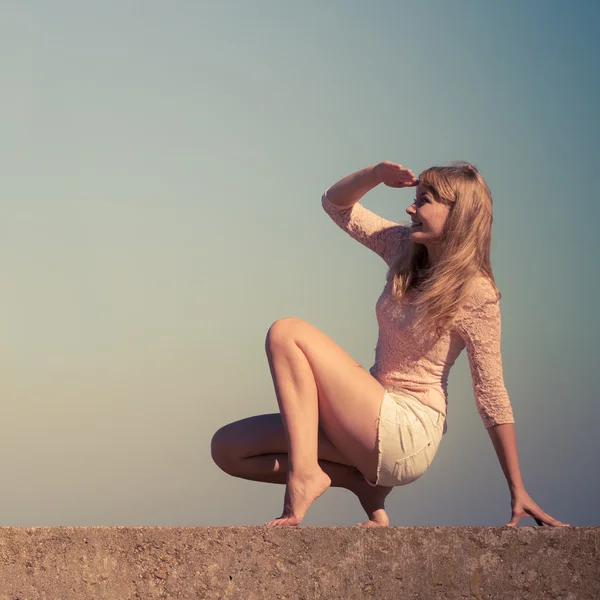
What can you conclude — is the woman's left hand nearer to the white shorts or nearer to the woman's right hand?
the white shorts

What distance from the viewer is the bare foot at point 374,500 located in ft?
14.3

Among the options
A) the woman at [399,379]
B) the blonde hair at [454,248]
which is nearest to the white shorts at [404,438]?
the woman at [399,379]

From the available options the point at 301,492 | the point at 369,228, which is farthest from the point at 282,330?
the point at 369,228

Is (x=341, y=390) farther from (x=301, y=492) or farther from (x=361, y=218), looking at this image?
(x=361, y=218)

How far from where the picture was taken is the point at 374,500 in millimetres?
4371

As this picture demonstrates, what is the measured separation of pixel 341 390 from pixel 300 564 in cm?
76

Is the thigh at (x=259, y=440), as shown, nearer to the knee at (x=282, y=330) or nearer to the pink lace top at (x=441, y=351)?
the pink lace top at (x=441, y=351)

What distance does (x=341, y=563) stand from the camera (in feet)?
11.7

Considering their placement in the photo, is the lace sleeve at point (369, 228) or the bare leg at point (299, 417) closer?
the bare leg at point (299, 417)

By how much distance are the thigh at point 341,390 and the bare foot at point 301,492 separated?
0.77 ft

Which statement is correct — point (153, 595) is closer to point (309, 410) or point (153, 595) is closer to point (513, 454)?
point (309, 410)

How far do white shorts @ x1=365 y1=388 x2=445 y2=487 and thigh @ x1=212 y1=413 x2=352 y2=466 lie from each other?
0.75 feet

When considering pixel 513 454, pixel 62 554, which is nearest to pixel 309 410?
pixel 513 454

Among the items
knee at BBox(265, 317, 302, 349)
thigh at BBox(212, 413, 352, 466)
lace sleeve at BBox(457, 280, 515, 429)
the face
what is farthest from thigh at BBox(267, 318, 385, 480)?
the face
